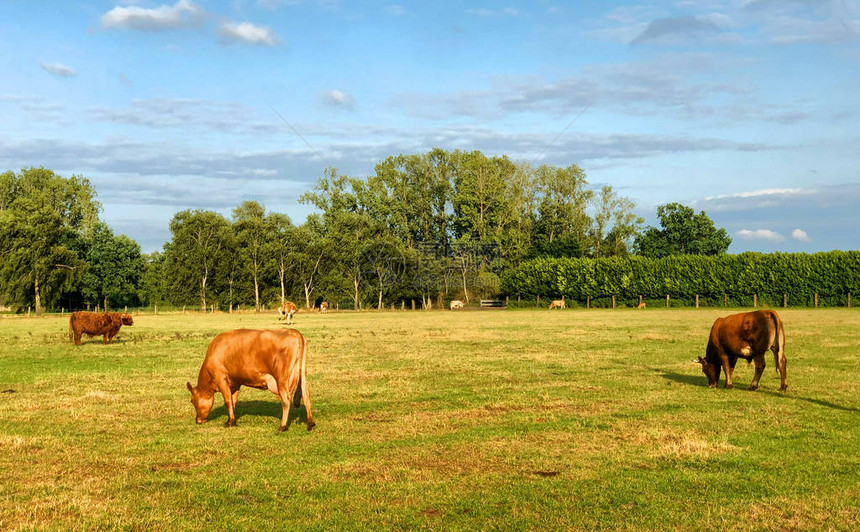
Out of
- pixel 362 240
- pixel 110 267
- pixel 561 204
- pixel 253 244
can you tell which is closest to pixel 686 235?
pixel 561 204

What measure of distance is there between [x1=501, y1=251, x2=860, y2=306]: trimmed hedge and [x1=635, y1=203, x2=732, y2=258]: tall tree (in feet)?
106

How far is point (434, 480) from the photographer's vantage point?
8.74m

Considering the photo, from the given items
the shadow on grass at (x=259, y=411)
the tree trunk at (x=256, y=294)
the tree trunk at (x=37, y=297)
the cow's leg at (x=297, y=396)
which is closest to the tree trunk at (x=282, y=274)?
the tree trunk at (x=256, y=294)

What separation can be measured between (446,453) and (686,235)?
12150 cm

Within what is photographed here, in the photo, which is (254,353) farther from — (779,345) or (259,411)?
(779,345)

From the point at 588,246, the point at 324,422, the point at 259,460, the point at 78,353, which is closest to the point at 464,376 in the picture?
the point at 324,422

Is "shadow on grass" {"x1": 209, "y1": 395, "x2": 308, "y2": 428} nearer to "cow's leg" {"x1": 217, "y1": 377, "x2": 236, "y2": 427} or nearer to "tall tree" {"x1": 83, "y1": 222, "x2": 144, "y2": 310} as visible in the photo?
"cow's leg" {"x1": 217, "y1": 377, "x2": 236, "y2": 427}

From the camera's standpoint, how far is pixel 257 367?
39.4 ft

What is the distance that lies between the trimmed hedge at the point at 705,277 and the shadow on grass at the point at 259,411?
78.0m

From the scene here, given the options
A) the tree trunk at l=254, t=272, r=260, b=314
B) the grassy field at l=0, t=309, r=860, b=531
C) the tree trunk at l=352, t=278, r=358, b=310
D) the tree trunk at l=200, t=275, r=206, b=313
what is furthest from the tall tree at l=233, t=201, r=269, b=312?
the grassy field at l=0, t=309, r=860, b=531

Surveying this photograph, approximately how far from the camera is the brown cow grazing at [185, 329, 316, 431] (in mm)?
11867

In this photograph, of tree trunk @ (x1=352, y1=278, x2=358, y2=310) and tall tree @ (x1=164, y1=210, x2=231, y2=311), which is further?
tree trunk @ (x1=352, y1=278, x2=358, y2=310)

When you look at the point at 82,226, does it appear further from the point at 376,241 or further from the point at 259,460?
the point at 259,460

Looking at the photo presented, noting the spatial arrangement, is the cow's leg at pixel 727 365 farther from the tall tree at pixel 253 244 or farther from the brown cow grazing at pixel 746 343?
the tall tree at pixel 253 244
